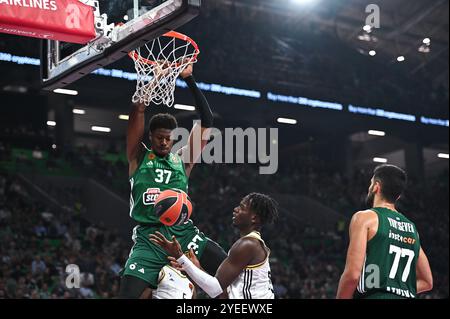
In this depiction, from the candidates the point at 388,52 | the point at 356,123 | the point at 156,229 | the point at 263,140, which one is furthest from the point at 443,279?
the point at 156,229

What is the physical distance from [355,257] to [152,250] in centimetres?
182

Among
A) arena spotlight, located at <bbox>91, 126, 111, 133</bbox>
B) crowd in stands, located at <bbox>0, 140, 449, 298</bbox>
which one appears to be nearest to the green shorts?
crowd in stands, located at <bbox>0, 140, 449, 298</bbox>

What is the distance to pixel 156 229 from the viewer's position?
5.82m

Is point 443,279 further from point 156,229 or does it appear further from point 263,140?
point 156,229

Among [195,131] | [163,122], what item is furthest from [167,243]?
[195,131]

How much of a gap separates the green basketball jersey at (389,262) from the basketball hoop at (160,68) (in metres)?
2.36

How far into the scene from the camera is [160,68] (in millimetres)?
6445

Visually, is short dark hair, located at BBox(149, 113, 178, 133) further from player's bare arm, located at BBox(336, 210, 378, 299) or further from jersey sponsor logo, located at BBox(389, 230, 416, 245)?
jersey sponsor logo, located at BBox(389, 230, 416, 245)

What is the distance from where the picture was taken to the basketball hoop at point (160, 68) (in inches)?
251

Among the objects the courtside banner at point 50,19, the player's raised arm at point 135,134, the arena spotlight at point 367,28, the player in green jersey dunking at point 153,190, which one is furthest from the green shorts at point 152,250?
the arena spotlight at point 367,28

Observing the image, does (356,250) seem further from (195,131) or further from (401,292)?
(195,131)

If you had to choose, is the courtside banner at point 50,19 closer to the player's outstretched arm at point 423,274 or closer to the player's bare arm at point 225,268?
the player's bare arm at point 225,268

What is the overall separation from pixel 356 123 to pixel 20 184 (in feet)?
41.1

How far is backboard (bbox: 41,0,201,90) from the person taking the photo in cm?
591
